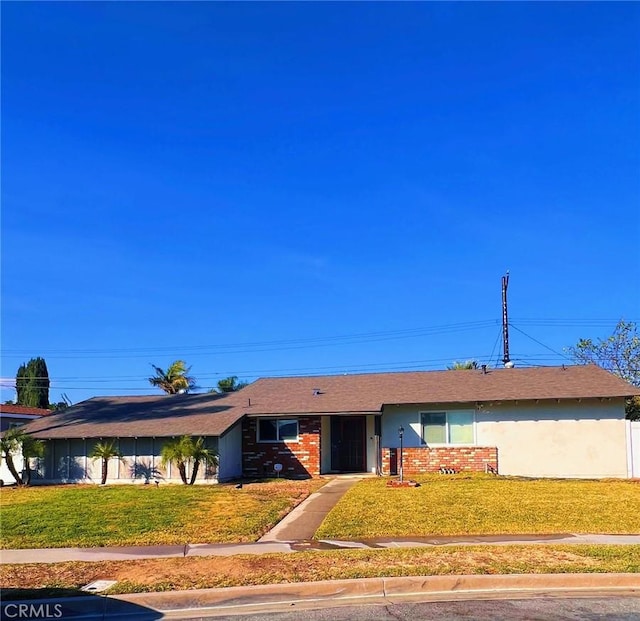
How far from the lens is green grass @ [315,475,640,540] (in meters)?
12.0

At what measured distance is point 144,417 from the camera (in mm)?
24547

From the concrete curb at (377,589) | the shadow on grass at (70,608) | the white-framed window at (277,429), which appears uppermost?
the white-framed window at (277,429)

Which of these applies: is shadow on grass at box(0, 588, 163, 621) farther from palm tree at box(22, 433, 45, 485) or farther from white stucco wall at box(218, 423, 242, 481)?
palm tree at box(22, 433, 45, 485)

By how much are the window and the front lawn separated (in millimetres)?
5650

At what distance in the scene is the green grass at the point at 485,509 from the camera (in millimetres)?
12039

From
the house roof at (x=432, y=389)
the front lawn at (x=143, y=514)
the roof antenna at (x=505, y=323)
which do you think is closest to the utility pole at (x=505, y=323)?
the roof antenna at (x=505, y=323)

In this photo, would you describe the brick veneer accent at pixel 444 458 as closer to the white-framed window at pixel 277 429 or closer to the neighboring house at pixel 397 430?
the neighboring house at pixel 397 430

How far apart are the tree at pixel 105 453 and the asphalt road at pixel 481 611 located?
15459 millimetres

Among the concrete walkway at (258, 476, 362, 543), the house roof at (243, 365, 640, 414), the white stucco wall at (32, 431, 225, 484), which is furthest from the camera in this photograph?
the house roof at (243, 365, 640, 414)

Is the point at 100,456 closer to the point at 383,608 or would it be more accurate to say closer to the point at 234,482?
the point at 234,482

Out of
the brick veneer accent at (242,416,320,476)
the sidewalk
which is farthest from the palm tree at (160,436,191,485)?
the sidewalk

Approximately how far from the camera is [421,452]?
2342cm

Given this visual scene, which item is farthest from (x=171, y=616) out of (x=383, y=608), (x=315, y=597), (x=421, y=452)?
(x=421, y=452)

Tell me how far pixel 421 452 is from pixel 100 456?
10.5 m
